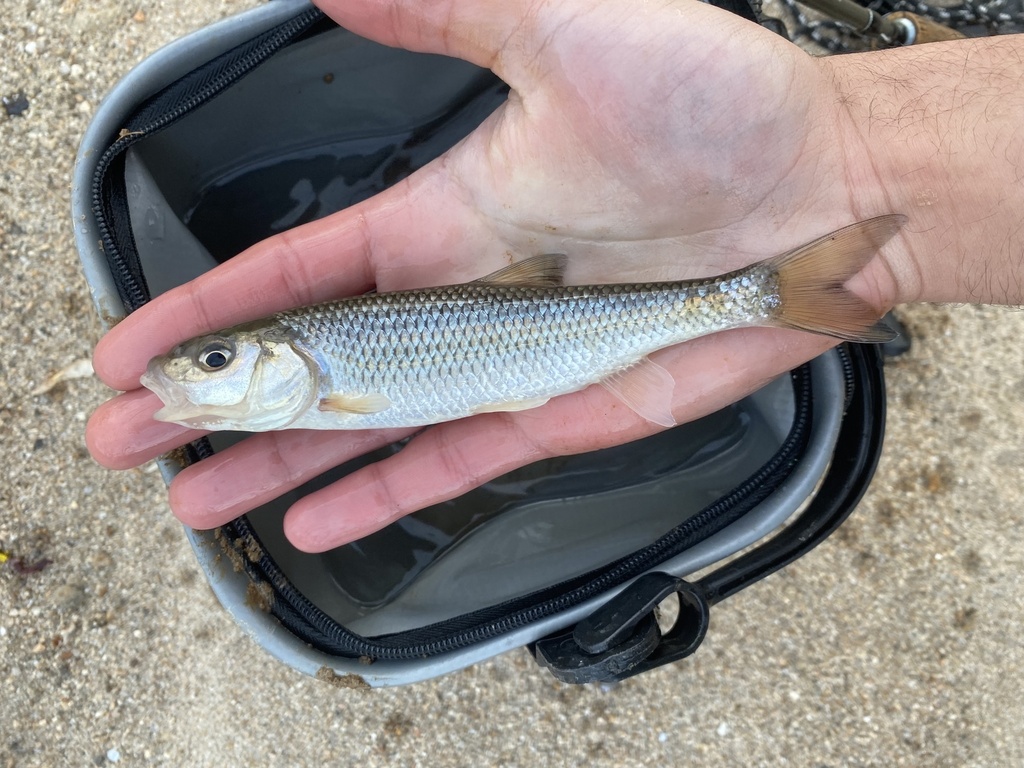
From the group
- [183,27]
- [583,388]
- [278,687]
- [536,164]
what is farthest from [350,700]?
[183,27]

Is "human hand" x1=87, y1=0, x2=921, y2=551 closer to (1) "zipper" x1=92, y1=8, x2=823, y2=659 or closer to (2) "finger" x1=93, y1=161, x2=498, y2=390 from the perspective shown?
(2) "finger" x1=93, y1=161, x2=498, y2=390

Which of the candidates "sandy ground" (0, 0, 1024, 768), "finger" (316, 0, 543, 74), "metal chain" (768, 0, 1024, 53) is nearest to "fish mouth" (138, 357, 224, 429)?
"sandy ground" (0, 0, 1024, 768)

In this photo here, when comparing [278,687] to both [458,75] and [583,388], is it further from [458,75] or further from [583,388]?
[458,75]

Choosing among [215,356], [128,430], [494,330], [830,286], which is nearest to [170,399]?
[215,356]

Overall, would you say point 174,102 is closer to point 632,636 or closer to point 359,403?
point 359,403

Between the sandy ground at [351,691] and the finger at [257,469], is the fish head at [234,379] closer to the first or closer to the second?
the finger at [257,469]
